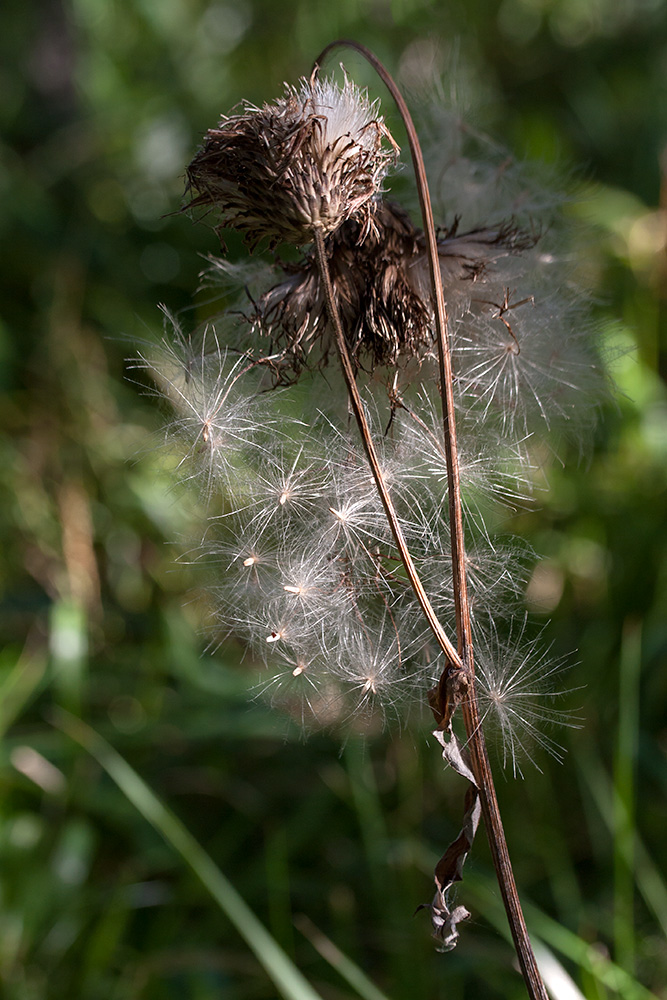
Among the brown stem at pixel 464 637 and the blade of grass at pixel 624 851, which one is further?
the blade of grass at pixel 624 851

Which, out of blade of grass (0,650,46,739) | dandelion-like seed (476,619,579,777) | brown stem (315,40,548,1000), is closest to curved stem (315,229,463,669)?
brown stem (315,40,548,1000)

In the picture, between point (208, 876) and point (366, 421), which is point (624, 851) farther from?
point (366, 421)

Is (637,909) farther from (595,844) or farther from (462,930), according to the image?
(462,930)

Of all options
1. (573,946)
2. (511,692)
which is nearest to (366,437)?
(511,692)

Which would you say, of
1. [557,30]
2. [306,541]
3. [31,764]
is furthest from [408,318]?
[557,30]

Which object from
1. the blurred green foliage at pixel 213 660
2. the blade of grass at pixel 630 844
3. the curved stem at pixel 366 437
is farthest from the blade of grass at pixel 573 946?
the curved stem at pixel 366 437

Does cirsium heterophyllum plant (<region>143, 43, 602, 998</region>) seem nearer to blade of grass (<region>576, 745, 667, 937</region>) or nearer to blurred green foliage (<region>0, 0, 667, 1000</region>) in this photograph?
blurred green foliage (<region>0, 0, 667, 1000</region>)

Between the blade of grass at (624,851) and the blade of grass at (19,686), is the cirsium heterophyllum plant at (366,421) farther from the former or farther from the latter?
the blade of grass at (19,686)
